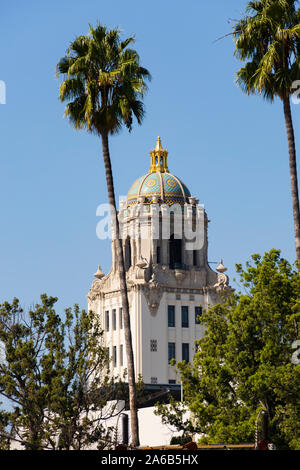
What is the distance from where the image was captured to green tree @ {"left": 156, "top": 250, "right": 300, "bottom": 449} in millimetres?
43031

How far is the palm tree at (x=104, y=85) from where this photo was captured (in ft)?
142

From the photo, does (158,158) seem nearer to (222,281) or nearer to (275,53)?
(222,281)

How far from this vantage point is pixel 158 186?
409 feet

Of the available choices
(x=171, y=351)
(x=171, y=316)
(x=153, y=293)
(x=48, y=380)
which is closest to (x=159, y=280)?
(x=153, y=293)

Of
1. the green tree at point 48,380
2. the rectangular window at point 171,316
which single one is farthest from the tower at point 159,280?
the green tree at point 48,380

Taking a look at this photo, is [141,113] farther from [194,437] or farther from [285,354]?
[194,437]

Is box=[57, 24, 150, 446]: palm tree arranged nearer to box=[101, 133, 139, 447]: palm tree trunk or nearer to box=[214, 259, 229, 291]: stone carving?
box=[101, 133, 139, 447]: palm tree trunk

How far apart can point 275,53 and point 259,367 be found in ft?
46.3

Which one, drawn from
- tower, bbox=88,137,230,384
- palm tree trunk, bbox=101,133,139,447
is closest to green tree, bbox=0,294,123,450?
palm tree trunk, bbox=101,133,139,447

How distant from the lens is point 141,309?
117250 millimetres

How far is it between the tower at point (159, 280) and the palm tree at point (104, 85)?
235ft

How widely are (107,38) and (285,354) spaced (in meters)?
16.6

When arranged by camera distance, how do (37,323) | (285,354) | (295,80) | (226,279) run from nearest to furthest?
(295,80)
(285,354)
(37,323)
(226,279)
